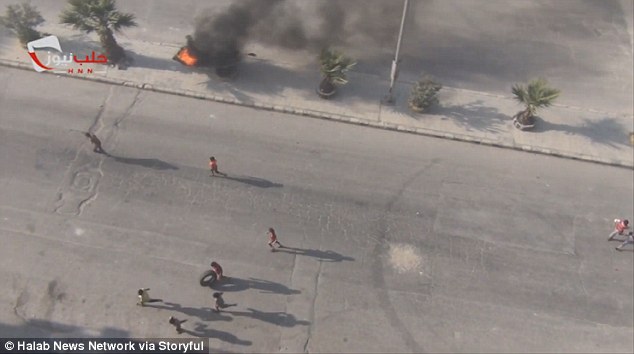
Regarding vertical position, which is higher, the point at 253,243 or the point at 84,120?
the point at 84,120

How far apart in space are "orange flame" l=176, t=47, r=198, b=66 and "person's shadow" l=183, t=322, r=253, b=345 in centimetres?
1045

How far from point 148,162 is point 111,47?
18.8 ft

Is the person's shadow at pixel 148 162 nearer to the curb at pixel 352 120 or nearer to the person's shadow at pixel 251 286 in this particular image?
the curb at pixel 352 120

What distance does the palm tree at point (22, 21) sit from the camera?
64.3 ft

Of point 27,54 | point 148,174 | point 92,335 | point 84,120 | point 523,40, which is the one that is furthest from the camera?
point 523,40

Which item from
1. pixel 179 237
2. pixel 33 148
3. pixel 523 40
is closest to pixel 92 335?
pixel 179 237

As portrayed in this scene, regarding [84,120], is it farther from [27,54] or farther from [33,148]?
[27,54]

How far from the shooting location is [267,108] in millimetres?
19109

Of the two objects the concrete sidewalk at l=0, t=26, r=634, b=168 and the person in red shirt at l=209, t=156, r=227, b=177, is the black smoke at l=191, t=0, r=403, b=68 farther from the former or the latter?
the person in red shirt at l=209, t=156, r=227, b=177

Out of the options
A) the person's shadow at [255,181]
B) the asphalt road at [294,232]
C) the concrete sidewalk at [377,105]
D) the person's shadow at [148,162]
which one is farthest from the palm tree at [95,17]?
the person's shadow at [255,181]

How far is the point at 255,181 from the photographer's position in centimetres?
1712

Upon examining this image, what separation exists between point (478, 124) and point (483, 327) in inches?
320

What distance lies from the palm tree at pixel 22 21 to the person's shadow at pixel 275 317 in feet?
48.4

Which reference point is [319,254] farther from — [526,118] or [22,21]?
[22,21]
